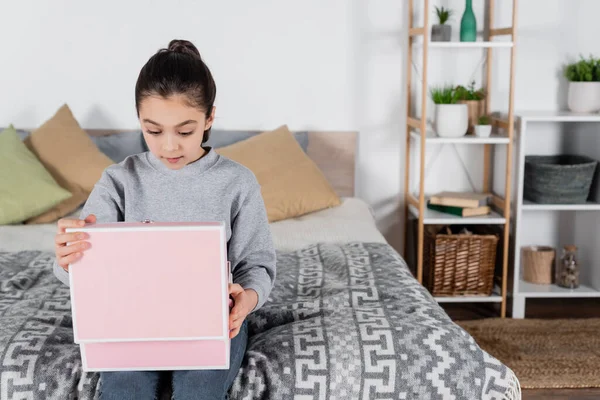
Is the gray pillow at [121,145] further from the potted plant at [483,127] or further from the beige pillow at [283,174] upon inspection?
the potted plant at [483,127]

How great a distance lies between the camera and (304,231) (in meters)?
2.75

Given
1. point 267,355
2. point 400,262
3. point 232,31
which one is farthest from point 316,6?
point 267,355

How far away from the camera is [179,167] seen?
1.61m

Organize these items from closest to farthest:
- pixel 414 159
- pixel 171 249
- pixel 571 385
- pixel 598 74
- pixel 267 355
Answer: pixel 171 249, pixel 267 355, pixel 571 385, pixel 598 74, pixel 414 159

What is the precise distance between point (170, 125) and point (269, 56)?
194cm

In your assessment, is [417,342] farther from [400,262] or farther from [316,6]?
[316,6]

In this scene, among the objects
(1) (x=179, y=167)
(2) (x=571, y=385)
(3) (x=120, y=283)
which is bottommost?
(2) (x=571, y=385)

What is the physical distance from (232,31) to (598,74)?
1557mm

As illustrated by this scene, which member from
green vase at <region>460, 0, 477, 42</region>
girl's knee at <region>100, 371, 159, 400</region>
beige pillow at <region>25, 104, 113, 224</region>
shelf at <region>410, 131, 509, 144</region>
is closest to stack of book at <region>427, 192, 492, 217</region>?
shelf at <region>410, 131, 509, 144</region>

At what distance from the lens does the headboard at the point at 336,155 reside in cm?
342

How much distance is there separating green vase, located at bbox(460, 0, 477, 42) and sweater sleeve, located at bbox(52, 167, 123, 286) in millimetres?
1959

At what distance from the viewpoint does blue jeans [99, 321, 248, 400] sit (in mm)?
1438

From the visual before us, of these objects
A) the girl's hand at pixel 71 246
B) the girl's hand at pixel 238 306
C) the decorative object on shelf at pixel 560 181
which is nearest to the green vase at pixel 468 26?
the decorative object on shelf at pixel 560 181

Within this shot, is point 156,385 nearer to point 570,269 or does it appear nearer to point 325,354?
point 325,354
